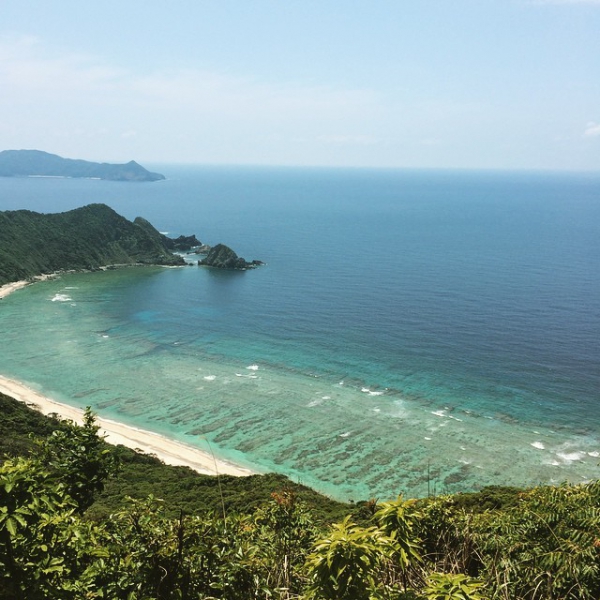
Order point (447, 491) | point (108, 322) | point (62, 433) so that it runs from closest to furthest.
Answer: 1. point (62, 433)
2. point (447, 491)
3. point (108, 322)

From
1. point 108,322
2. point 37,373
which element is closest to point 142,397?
point 37,373

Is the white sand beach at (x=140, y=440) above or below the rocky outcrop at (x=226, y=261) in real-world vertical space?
below

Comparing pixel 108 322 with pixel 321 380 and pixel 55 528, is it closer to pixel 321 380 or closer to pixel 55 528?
pixel 321 380

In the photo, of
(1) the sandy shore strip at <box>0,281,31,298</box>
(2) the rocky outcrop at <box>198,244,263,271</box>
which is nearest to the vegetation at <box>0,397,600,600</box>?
(1) the sandy shore strip at <box>0,281,31,298</box>

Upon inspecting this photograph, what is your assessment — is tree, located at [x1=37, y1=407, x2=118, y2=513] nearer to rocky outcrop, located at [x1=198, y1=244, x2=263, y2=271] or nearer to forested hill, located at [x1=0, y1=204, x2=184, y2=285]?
forested hill, located at [x1=0, y1=204, x2=184, y2=285]

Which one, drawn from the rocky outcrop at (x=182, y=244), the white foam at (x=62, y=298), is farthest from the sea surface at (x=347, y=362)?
the rocky outcrop at (x=182, y=244)

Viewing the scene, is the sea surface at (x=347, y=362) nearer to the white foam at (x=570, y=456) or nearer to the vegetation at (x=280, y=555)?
the white foam at (x=570, y=456)

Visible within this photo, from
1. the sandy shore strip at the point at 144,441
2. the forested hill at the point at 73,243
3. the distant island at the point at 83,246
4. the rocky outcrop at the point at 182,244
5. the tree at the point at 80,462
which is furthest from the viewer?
the rocky outcrop at the point at 182,244
